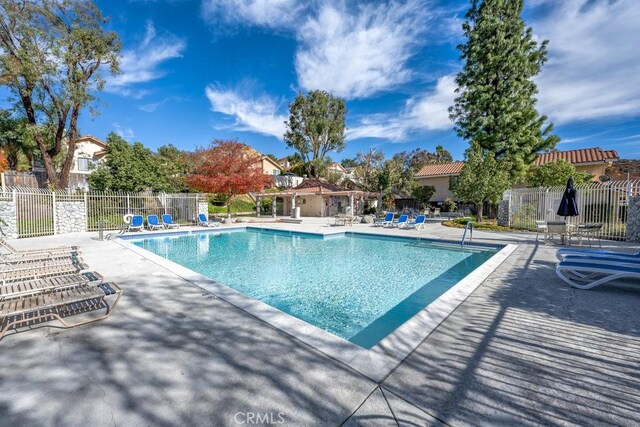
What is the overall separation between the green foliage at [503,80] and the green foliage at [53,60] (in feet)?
82.8

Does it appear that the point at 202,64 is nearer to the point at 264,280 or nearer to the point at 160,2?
the point at 160,2

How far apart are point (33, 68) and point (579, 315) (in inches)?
979

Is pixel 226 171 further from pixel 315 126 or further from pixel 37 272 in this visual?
pixel 315 126

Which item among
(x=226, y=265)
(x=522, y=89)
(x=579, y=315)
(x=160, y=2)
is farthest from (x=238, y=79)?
(x=579, y=315)

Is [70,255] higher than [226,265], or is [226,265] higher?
[70,255]

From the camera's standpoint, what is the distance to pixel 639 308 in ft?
13.8

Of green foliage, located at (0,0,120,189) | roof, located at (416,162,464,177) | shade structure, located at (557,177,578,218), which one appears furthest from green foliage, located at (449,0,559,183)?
green foliage, located at (0,0,120,189)

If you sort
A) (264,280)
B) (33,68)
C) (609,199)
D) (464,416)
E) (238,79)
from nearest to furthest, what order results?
(464,416), (264,280), (609,199), (33,68), (238,79)

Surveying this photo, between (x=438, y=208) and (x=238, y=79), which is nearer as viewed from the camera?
(x=238, y=79)

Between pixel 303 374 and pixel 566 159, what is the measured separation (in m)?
33.6

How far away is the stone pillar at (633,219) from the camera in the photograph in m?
11.1

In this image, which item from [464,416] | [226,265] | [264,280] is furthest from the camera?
[226,265]

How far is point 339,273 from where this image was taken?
324 inches

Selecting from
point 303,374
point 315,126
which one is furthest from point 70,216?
point 315,126
